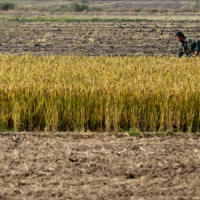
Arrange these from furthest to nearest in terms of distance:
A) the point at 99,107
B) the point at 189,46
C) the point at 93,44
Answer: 1. the point at 93,44
2. the point at 189,46
3. the point at 99,107

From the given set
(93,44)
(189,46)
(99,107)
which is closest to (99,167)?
(99,107)

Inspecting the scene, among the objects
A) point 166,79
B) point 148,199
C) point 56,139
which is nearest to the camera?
point 148,199

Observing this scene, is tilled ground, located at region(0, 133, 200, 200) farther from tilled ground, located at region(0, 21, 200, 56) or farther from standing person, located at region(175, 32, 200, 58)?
tilled ground, located at region(0, 21, 200, 56)

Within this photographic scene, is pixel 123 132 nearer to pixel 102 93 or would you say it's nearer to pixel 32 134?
pixel 102 93

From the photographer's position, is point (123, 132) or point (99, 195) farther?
point (123, 132)

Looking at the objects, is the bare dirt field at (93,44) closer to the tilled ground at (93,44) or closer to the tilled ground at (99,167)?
the tilled ground at (93,44)

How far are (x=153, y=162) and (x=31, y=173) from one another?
4.10 ft

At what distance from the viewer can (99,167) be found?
16.4 ft

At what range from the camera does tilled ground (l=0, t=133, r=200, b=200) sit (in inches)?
173

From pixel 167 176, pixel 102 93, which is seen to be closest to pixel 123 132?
pixel 102 93

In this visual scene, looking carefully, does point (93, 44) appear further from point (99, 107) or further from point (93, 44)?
point (99, 107)

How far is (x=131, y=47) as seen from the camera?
17359 mm

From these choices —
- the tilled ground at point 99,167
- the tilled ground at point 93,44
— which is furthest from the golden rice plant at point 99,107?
the tilled ground at point 93,44

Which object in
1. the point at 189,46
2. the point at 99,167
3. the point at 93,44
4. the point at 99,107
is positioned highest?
the point at 189,46
